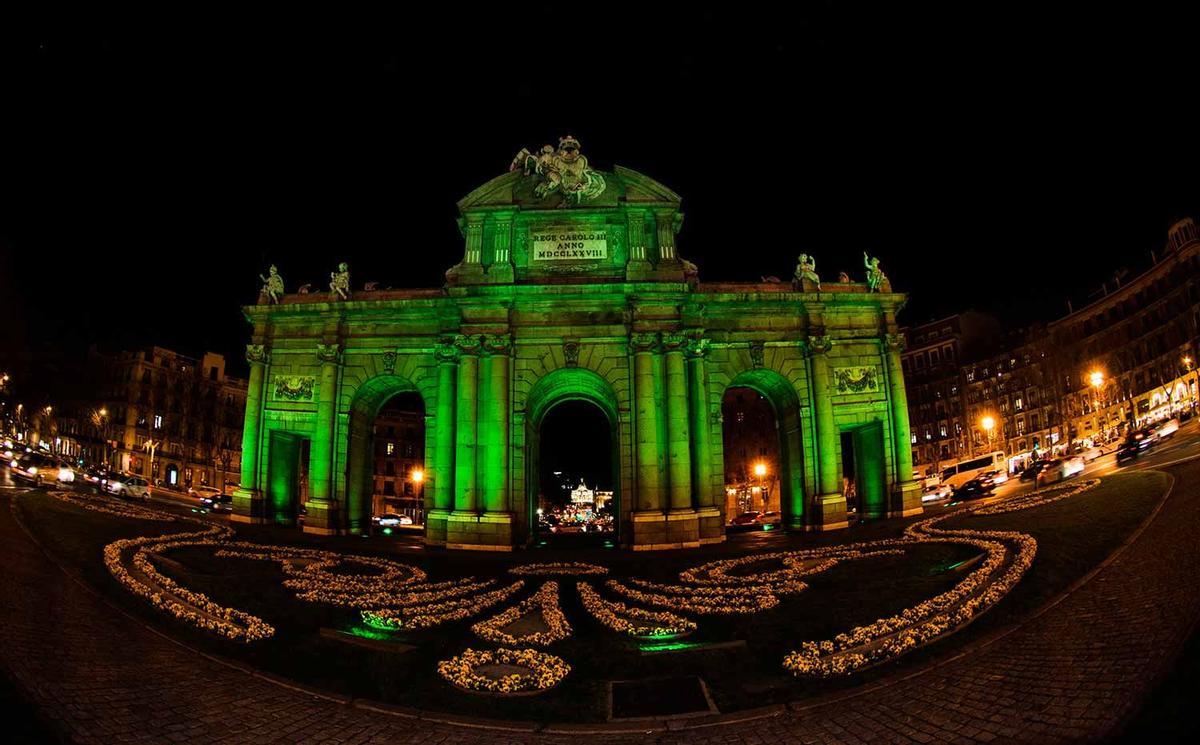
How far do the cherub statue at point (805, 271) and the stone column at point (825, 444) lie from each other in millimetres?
2748

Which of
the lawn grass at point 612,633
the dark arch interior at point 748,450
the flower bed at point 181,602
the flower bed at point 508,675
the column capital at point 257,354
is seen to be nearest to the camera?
the lawn grass at point 612,633

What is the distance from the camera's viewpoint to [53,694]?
736 centimetres

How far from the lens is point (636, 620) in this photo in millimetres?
12414

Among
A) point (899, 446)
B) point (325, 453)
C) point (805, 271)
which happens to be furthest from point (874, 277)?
point (325, 453)

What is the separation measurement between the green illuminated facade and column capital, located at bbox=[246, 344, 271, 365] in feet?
0.26

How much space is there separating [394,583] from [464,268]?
644 inches

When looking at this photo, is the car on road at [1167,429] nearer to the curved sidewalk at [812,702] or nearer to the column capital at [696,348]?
the column capital at [696,348]

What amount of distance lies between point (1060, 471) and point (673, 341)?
22013 mm

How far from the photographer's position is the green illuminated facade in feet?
88.3

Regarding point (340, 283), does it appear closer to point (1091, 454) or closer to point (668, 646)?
point (668, 646)

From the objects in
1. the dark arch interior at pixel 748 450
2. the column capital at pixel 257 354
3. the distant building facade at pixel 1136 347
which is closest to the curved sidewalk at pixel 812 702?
the column capital at pixel 257 354

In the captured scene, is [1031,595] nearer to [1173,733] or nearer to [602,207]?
[1173,733]

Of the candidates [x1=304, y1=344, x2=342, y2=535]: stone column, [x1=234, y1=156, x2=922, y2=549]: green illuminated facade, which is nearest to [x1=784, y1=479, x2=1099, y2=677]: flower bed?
[x1=234, y1=156, x2=922, y2=549]: green illuminated facade

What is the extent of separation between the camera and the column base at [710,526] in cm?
2608
